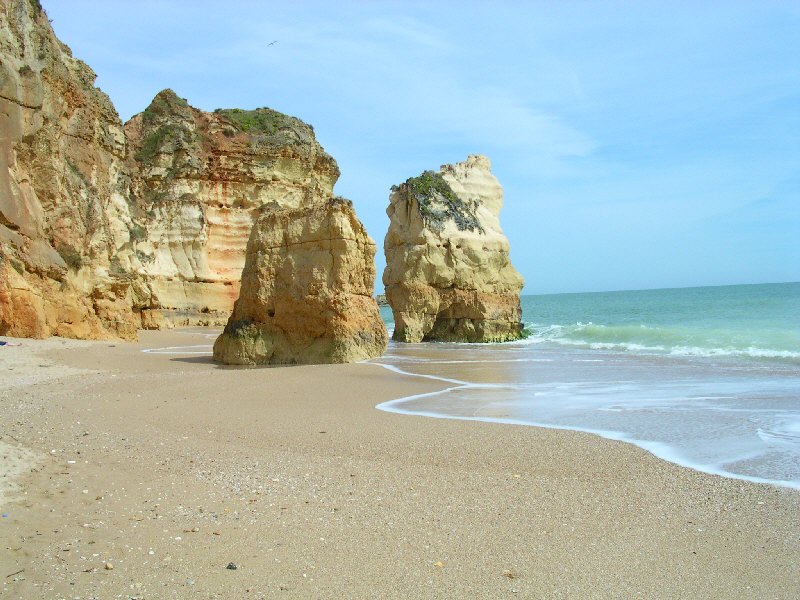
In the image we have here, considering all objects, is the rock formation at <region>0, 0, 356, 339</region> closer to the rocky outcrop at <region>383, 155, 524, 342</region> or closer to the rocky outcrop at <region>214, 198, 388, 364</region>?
the rocky outcrop at <region>214, 198, 388, 364</region>

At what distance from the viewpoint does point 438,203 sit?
25609 mm

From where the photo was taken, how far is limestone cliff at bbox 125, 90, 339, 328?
28.6 metres

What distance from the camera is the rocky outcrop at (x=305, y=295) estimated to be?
557 inches

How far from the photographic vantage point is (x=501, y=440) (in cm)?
629

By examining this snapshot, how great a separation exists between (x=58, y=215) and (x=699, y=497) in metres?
15.1

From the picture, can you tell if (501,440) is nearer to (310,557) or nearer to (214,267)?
(310,557)

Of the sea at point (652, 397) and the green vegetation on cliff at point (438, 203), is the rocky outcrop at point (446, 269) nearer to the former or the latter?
the green vegetation on cliff at point (438, 203)

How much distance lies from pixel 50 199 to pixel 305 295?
642cm

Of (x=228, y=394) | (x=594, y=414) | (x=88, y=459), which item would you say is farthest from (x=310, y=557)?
(x=228, y=394)

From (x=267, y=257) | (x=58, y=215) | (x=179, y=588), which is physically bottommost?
(x=179, y=588)

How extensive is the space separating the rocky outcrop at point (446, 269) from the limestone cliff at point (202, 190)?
4.79m

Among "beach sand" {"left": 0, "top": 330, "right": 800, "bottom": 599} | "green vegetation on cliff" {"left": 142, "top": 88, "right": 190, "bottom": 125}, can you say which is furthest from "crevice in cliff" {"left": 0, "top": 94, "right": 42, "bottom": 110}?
"green vegetation on cliff" {"left": 142, "top": 88, "right": 190, "bottom": 125}

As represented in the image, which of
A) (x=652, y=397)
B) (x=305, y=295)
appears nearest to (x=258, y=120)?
(x=305, y=295)

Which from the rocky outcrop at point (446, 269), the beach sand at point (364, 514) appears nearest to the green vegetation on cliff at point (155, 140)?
the rocky outcrop at point (446, 269)
